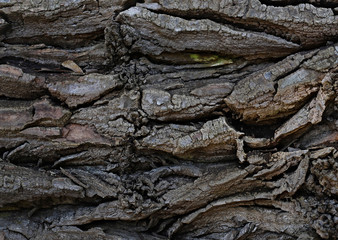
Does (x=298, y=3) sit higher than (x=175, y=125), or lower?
higher

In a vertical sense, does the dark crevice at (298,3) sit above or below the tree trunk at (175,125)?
above

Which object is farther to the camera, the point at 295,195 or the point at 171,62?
the point at 171,62

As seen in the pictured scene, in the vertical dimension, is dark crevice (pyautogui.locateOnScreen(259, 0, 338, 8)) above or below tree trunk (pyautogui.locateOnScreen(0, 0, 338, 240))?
above

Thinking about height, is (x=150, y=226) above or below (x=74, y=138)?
below

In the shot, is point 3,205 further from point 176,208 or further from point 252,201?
point 252,201

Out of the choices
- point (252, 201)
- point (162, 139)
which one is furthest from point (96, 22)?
point (252, 201)

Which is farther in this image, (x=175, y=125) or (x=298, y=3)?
(x=175, y=125)

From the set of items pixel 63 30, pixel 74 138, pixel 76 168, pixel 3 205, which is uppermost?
pixel 63 30
